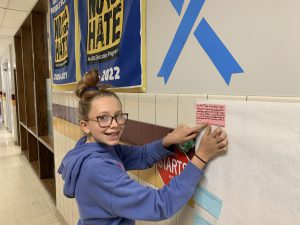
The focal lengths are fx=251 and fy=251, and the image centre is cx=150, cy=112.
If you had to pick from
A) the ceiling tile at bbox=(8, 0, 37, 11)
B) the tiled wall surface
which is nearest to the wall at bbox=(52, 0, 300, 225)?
the tiled wall surface

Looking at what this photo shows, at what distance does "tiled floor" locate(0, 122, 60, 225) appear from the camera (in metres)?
2.89

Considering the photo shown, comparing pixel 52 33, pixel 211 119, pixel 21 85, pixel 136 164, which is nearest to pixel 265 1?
pixel 211 119

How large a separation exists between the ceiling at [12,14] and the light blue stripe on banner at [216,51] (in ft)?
9.71

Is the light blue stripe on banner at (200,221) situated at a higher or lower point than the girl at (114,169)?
lower

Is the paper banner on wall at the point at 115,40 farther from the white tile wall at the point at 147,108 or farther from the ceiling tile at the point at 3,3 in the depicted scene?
the ceiling tile at the point at 3,3

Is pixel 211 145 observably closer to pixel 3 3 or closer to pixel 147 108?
pixel 147 108

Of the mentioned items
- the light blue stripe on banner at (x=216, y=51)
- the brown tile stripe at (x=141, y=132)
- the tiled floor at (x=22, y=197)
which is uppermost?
the light blue stripe on banner at (x=216, y=51)

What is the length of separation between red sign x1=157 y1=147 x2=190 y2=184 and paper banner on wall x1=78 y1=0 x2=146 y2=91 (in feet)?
1.23

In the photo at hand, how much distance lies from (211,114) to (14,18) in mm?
4098

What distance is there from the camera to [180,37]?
1023 mm

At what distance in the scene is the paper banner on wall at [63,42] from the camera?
2.06 m

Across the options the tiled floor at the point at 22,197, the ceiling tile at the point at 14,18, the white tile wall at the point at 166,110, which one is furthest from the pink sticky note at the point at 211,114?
Answer: the ceiling tile at the point at 14,18

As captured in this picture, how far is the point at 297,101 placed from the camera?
639mm

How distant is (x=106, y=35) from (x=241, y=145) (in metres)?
1.10
